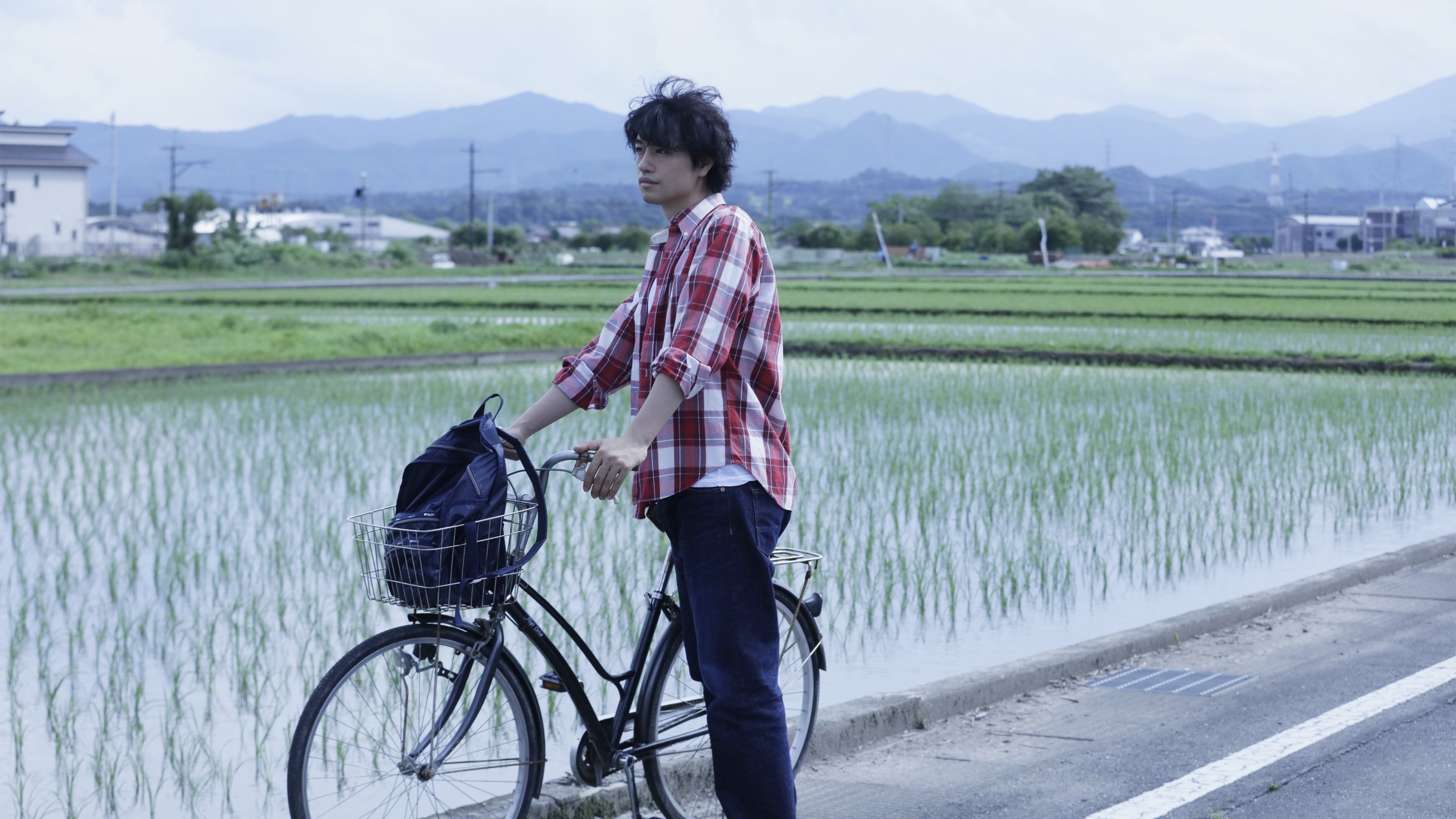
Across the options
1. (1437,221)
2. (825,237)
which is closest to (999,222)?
(825,237)

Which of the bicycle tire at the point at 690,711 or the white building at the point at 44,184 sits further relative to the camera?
the white building at the point at 44,184

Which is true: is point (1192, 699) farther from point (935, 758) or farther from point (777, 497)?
point (777, 497)

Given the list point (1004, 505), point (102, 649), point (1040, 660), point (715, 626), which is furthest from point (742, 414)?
point (1004, 505)

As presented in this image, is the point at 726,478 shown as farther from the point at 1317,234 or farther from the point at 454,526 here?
the point at 1317,234

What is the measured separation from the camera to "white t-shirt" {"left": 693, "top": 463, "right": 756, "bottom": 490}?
2.69 m

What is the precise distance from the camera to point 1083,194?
11831 cm

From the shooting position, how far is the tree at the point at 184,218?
59094mm

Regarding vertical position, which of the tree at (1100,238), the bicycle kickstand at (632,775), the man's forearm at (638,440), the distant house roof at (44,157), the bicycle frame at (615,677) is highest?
the distant house roof at (44,157)

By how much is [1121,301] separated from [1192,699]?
97.0 feet

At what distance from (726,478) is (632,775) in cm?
80

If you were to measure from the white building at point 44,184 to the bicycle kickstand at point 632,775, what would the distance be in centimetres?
7068

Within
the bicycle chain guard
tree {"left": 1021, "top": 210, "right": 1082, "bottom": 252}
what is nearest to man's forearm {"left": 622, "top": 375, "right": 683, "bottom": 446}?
the bicycle chain guard

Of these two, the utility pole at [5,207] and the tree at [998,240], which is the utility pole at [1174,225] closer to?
the tree at [998,240]

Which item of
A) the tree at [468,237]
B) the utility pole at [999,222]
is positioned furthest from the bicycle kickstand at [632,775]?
the utility pole at [999,222]
